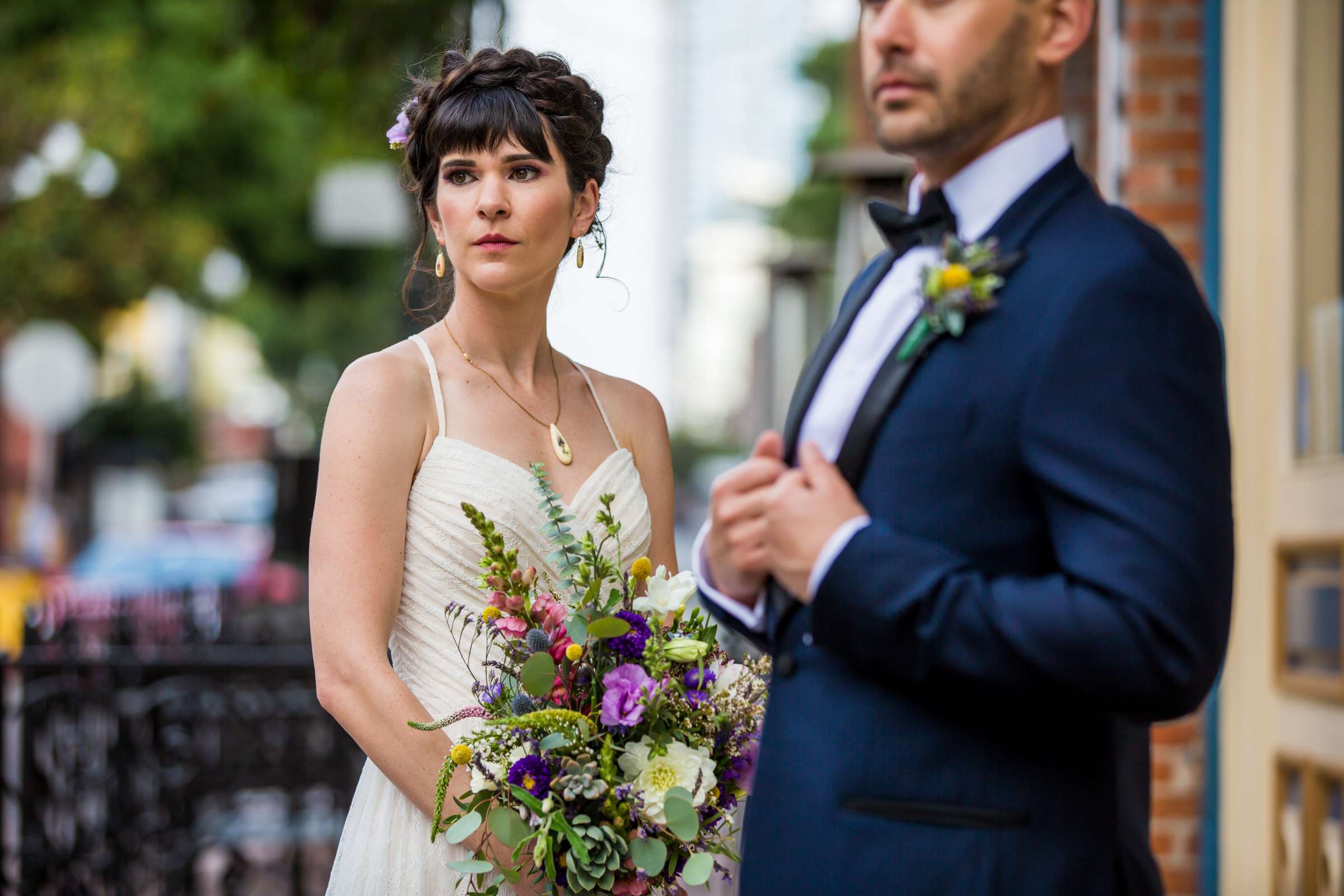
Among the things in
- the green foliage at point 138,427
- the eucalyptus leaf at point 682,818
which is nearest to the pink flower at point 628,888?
the eucalyptus leaf at point 682,818

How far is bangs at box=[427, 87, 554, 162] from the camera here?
2.61 meters

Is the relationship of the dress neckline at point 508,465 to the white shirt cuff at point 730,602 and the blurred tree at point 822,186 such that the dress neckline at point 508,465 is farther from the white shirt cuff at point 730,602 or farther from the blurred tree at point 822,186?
the blurred tree at point 822,186

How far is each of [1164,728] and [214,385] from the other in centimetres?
5439

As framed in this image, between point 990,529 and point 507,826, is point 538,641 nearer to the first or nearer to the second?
point 507,826

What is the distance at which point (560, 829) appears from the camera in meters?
1.97

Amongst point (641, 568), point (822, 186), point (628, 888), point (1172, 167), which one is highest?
point (822, 186)

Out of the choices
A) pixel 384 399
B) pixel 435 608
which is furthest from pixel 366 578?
pixel 384 399

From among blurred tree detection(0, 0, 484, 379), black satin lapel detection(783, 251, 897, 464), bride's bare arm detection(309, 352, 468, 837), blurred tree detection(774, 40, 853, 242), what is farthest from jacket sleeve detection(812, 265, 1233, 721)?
blurred tree detection(774, 40, 853, 242)

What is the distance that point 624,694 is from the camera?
6.62 feet

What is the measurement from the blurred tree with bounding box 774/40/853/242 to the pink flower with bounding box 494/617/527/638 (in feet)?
108

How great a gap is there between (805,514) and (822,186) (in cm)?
3384

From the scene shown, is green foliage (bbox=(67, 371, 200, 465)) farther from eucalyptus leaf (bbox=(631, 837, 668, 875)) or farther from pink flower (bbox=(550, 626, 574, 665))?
eucalyptus leaf (bbox=(631, 837, 668, 875))

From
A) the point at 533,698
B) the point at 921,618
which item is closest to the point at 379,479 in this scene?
the point at 533,698

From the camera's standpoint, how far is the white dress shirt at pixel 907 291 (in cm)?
165
